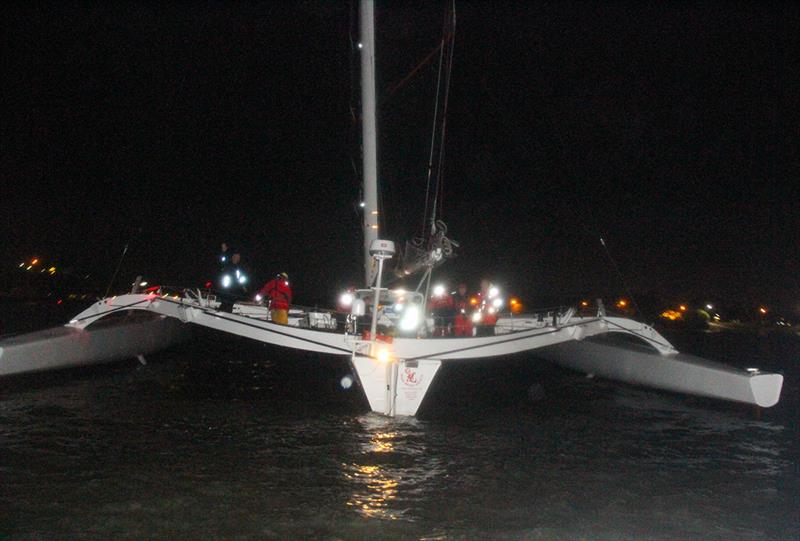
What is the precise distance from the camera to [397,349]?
300 inches

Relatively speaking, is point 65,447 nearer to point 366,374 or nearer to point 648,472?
point 366,374

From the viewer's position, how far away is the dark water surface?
4.59 meters

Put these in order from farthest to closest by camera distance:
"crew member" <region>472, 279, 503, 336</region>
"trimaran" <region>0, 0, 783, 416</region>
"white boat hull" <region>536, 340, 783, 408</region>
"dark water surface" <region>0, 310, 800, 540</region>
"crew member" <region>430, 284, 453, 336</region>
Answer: "crew member" <region>472, 279, 503, 336</region>, "crew member" <region>430, 284, 453, 336</region>, "white boat hull" <region>536, 340, 783, 408</region>, "trimaran" <region>0, 0, 783, 416</region>, "dark water surface" <region>0, 310, 800, 540</region>

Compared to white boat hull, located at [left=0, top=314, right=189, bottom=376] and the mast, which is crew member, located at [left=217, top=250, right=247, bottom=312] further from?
the mast

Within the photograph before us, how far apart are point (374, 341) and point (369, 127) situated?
3.78 m

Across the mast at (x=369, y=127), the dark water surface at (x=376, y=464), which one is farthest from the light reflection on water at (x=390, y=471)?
the mast at (x=369, y=127)

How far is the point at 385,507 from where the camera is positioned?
4.92 metres

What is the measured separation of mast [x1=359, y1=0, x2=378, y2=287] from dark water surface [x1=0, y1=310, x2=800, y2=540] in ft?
8.02

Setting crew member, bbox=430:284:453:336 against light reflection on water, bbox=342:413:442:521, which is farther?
crew member, bbox=430:284:453:336

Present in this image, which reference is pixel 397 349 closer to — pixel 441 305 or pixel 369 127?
pixel 441 305

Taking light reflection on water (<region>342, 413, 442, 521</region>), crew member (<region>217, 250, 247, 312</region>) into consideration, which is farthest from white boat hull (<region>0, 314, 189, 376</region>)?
light reflection on water (<region>342, 413, 442, 521</region>)

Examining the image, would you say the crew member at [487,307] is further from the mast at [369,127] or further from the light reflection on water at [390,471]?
the light reflection on water at [390,471]

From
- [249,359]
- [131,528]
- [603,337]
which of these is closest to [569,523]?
[131,528]

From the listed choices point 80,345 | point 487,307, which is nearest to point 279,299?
point 80,345
